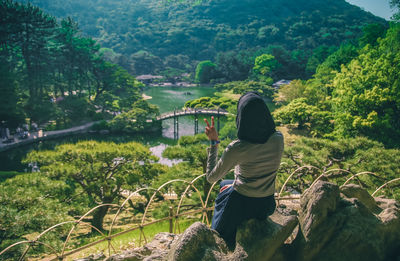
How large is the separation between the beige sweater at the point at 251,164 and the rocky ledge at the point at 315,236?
270 millimetres

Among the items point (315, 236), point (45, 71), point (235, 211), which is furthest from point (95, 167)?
point (45, 71)

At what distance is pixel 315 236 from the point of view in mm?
2129

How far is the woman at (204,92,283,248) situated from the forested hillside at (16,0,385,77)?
41009 millimetres

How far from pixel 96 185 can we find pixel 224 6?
309 ft

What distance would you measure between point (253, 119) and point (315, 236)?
107 cm

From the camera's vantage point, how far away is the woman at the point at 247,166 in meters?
1.78

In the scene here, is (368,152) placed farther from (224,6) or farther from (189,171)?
(224,6)

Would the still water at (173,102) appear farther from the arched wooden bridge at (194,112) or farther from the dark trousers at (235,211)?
the dark trousers at (235,211)

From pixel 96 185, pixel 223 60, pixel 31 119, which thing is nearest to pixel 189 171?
pixel 96 185

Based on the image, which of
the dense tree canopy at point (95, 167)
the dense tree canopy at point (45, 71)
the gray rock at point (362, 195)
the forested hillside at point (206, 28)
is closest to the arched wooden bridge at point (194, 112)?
the dense tree canopy at point (45, 71)

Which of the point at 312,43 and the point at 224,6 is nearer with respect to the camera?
the point at 312,43

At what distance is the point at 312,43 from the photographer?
55625 millimetres

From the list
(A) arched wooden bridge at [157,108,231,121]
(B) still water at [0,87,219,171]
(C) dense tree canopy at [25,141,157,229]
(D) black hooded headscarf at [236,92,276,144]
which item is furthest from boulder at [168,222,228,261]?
(A) arched wooden bridge at [157,108,231,121]

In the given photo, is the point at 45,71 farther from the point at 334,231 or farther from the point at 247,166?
the point at 334,231
